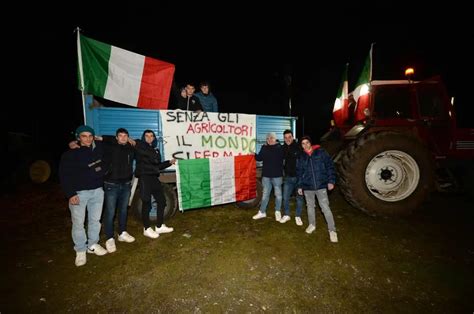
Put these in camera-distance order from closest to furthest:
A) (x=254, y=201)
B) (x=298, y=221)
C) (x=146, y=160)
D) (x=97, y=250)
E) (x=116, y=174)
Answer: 1. (x=97, y=250)
2. (x=116, y=174)
3. (x=146, y=160)
4. (x=298, y=221)
5. (x=254, y=201)

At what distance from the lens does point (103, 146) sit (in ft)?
12.6

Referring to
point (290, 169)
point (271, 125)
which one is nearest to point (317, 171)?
point (290, 169)

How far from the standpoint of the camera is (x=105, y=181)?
395cm

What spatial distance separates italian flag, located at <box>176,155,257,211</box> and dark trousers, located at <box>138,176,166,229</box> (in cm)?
47

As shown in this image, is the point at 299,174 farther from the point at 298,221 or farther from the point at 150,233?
the point at 150,233

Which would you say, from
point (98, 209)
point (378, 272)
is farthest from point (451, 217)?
point (98, 209)

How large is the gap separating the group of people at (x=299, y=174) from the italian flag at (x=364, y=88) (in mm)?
2113

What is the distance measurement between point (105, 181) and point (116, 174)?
0.80 feet

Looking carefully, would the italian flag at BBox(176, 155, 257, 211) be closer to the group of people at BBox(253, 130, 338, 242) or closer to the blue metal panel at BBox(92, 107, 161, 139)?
the group of people at BBox(253, 130, 338, 242)

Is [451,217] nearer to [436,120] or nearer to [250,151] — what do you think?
[436,120]

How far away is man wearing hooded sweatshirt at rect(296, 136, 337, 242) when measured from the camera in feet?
14.1

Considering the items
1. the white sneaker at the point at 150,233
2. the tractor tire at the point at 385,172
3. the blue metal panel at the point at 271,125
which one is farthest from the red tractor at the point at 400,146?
the white sneaker at the point at 150,233

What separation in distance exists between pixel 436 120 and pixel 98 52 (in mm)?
7757

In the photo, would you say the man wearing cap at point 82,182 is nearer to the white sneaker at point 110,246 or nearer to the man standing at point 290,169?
the white sneaker at point 110,246
